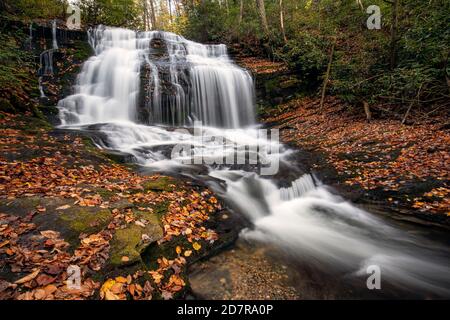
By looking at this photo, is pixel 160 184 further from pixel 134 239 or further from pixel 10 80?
pixel 10 80

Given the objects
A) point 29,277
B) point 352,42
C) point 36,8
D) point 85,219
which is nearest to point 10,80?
point 85,219

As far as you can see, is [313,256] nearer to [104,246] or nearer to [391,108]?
[104,246]

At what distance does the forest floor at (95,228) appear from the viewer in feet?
8.50

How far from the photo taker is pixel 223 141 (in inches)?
444

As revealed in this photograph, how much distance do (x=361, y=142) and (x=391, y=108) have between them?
9.63 feet

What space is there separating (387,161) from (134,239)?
6.51m

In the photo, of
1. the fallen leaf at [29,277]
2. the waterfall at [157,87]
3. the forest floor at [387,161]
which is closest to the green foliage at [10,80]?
the waterfall at [157,87]

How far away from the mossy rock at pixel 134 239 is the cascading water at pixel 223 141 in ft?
5.82

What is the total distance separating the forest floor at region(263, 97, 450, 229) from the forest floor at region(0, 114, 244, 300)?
345 cm

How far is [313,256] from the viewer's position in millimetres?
4098

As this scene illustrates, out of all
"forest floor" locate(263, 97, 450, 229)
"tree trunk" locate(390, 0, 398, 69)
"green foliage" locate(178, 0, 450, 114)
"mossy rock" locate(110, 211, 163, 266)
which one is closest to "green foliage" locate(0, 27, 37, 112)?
"mossy rock" locate(110, 211, 163, 266)

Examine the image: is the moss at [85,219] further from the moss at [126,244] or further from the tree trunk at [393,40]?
the tree trunk at [393,40]
